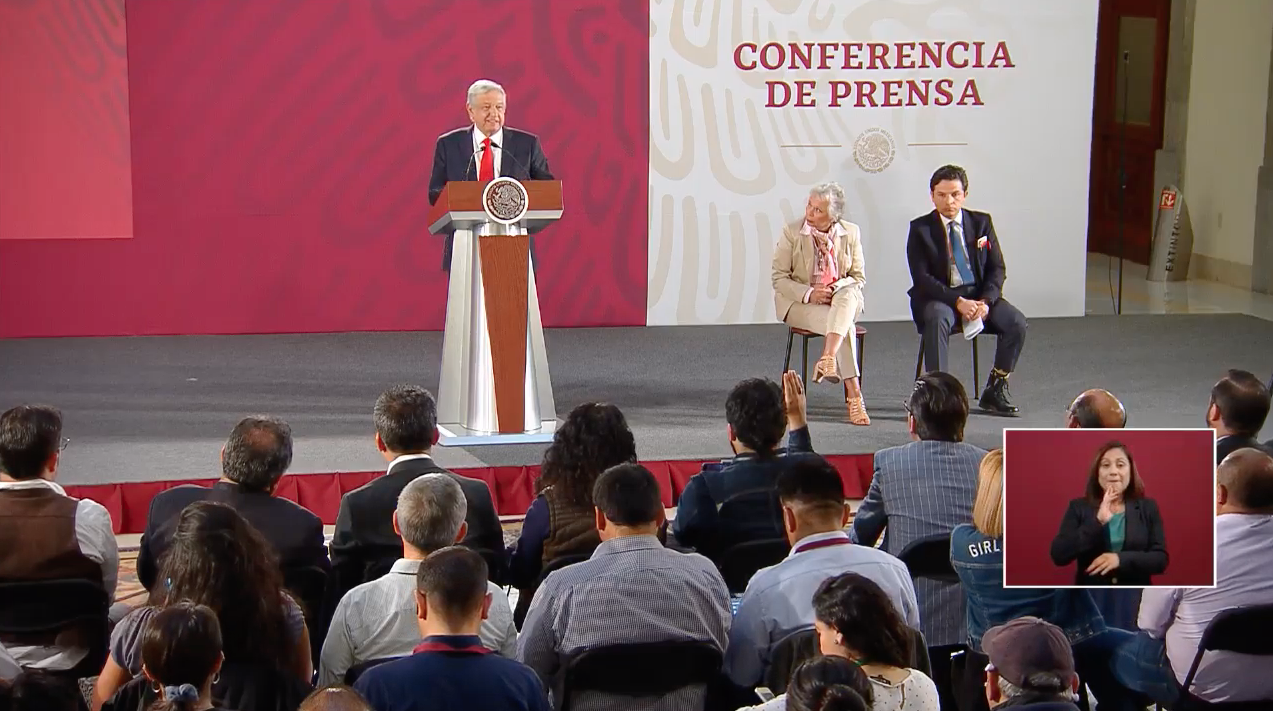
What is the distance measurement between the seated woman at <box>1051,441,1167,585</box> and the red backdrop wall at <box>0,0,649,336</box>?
6.24m

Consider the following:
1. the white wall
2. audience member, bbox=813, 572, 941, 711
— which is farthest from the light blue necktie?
the white wall

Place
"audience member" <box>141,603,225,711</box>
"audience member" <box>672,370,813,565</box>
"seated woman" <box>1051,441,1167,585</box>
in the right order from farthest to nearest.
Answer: "audience member" <box>672,370,813,565</box>, "seated woman" <box>1051,441,1167,585</box>, "audience member" <box>141,603,225,711</box>

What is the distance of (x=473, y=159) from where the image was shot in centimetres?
627

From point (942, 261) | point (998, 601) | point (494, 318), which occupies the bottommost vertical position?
point (998, 601)

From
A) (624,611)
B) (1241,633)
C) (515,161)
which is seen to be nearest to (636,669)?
(624,611)

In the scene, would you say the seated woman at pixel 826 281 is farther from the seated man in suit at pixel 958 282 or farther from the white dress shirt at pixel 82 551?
the white dress shirt at pixel 82 551

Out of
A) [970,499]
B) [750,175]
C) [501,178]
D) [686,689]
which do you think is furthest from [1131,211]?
[686,689]

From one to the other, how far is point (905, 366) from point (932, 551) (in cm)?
418

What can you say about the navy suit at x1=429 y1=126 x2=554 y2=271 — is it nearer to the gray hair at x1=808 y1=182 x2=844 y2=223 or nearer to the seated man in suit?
the gray hair at x1=808 y1=182 x2=844 y2=223

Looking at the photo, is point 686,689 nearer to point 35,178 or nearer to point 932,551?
point 932,551

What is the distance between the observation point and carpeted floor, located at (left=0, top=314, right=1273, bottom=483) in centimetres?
609

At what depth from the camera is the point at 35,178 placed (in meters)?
8.20

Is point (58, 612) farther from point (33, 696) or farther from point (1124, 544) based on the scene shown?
point (1124, 544)

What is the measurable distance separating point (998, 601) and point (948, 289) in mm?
3585
